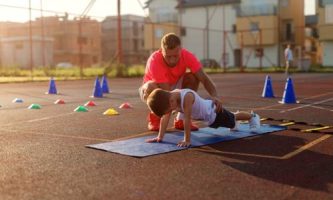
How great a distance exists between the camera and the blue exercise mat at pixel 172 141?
498 centimetres

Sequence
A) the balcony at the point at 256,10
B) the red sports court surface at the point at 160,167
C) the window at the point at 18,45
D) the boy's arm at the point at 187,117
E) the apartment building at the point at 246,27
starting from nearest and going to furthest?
1. the red sports court surface at the point at 160,167
2. the boy's arm at the point at 187,117
3. the apartment building at the point at 246,27
4. the balcony at the point at 256,10
5. the window at the point at 18,45

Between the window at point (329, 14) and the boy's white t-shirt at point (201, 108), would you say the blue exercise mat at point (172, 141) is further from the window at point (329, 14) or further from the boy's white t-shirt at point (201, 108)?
the window at point (329, 14)

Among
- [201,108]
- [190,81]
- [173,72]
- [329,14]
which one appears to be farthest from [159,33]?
[201,108]

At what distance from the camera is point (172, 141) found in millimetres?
5527

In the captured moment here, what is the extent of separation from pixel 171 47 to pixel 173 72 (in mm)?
617

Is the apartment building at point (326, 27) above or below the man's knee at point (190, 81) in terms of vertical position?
above

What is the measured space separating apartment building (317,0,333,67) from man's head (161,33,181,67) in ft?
139

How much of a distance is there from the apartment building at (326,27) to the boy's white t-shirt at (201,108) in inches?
1675

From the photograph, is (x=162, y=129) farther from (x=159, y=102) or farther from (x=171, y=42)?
(x=171, y=42)

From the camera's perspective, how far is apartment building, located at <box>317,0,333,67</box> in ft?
148

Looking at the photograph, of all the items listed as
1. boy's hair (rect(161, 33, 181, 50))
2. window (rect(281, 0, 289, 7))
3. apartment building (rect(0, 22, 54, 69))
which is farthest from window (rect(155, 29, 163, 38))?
boy's hair (rect(161, 33, 181, 50))

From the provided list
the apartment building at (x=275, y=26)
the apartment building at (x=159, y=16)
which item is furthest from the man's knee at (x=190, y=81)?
the apartment building at (x=159, y=16)

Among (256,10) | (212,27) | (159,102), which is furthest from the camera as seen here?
(212,27)

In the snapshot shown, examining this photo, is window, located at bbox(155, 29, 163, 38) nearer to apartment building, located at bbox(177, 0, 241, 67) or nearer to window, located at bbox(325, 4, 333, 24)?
apartment building, located at bbox(177, 0, 241, 67)
